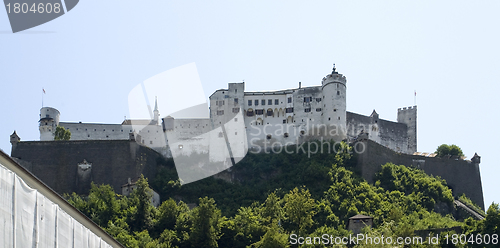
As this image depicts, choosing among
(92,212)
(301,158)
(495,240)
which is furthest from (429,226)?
(92,212)

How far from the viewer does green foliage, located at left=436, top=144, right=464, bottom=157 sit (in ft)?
228

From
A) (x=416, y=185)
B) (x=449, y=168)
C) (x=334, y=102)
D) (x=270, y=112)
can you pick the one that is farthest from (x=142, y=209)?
(x=449, y=168)

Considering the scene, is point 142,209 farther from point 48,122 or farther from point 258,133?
point 48,122

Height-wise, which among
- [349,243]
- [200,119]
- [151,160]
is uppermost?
[200,119]

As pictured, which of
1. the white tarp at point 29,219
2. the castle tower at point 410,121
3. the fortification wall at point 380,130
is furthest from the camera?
the castle tower at point 410,121

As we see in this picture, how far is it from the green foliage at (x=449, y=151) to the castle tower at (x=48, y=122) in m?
45.8

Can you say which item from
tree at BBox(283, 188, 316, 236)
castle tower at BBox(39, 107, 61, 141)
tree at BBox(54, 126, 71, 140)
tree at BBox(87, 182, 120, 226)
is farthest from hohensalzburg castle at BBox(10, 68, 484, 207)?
tree at BBox(283, 188, 316, 236)

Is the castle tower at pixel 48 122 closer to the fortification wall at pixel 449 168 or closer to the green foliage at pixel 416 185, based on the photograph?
the fortification wall at pixel 449 168

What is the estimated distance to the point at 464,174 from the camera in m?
66.4

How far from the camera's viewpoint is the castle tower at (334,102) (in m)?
67.1

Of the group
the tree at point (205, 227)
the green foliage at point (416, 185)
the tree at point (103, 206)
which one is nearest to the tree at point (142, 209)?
the tree at point (103, 206)

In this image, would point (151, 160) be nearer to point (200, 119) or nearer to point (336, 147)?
point (200, 119)

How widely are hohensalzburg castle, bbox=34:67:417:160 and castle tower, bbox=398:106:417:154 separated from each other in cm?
396

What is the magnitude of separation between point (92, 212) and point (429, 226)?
89.8 ft
